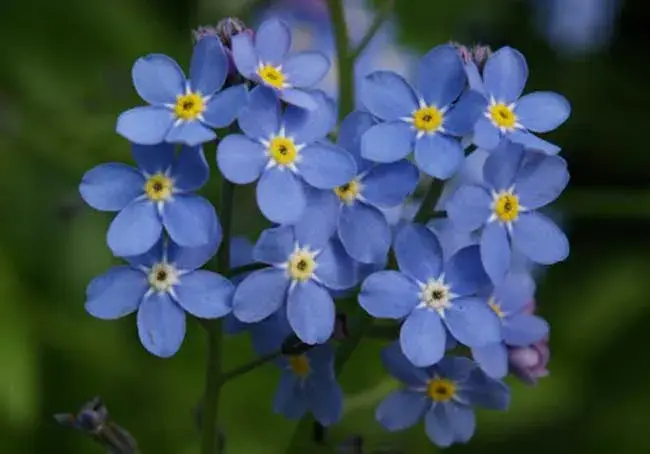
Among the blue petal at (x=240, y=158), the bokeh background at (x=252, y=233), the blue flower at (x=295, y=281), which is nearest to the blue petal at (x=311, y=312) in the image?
the blue flower at (x=295, y=281)

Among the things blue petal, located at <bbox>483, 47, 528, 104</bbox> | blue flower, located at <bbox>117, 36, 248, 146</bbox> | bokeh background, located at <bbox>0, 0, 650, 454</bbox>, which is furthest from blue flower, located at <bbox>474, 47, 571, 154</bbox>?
bokeh background, located at <bbox>0, 0, 650, 454</bbox>

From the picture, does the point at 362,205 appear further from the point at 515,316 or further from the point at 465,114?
the point at 515,316

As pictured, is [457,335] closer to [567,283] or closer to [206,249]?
[206,249]

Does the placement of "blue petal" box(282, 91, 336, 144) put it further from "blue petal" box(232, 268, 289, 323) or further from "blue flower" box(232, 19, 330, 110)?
"blue petal" box(232, 268, 289, 323)

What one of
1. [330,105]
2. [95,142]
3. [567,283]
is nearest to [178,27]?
[95,142]

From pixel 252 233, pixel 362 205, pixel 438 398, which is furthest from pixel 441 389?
pixel 252 233

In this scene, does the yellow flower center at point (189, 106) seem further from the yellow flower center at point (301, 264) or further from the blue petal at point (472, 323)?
the blue petal at point (472, 323)
